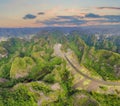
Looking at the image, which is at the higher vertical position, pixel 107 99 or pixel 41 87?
pixel 41 87

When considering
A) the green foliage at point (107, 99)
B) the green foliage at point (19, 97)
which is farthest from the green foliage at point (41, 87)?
the green foliage at point (107, 99)

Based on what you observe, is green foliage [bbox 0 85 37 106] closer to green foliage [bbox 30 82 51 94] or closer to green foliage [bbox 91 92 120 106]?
green foliage [bbox 30 82 51 94]

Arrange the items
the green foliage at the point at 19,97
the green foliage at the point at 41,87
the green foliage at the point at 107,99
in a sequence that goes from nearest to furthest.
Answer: the green foliage at the point at 19,97
the green foliage at the point at 107,99
the green foliage at the point at 41,87

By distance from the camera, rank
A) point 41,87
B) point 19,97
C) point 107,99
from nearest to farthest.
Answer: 1. point 19,97
2. point 107,99
3. point 41,87

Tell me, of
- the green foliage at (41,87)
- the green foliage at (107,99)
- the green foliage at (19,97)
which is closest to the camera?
the green foliage at (19,97)

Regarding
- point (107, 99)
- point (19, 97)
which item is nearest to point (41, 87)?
point (19, 97)

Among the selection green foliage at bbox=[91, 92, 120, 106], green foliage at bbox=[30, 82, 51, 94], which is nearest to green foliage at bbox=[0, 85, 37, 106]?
green foliage at bbox=[30, 82, 51, 94]

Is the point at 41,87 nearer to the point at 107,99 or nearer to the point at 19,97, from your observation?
the point at 19,97

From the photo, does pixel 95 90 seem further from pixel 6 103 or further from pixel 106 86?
pixel 6 103

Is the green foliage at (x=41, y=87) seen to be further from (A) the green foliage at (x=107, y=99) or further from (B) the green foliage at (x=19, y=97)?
(A) the green foliage at (x=107, y=99)

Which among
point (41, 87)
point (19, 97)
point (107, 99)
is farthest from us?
point (41, 87)

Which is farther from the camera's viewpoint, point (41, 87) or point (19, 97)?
point (41, 87)
